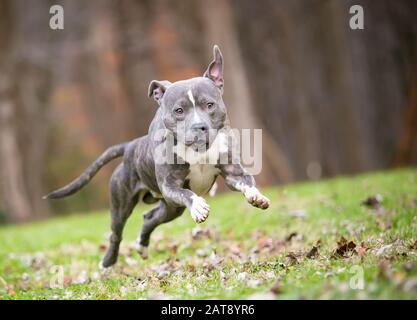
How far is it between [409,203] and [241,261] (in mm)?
3233

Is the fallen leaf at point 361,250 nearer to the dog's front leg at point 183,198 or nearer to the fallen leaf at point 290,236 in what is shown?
the dog's front leg at point 183,198

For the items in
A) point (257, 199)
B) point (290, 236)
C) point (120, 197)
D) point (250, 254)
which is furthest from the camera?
point (290, 236)

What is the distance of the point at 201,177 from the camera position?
7.05 metres

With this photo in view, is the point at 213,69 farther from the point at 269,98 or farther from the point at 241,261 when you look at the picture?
the point at 269,98

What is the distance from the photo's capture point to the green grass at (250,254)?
554cm

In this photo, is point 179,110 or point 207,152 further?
point 207,152

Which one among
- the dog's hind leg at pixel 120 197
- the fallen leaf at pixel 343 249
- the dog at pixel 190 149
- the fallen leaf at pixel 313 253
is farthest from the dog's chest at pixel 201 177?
the fallen leaf at pixel 343 249

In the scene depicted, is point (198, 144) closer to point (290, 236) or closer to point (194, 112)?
point (194, 112)

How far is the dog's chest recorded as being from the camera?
274 inches

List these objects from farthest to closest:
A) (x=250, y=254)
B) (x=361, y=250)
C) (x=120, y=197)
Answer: (x=250, y=254) < (x=120, y=197) < (x=361, y=250)

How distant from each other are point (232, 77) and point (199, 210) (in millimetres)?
13516

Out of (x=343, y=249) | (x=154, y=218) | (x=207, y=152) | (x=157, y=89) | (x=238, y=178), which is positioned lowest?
(x=343, y=249)

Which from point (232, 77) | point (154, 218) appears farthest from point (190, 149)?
point (232, 77)

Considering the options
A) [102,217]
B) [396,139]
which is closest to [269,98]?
[396,139]
